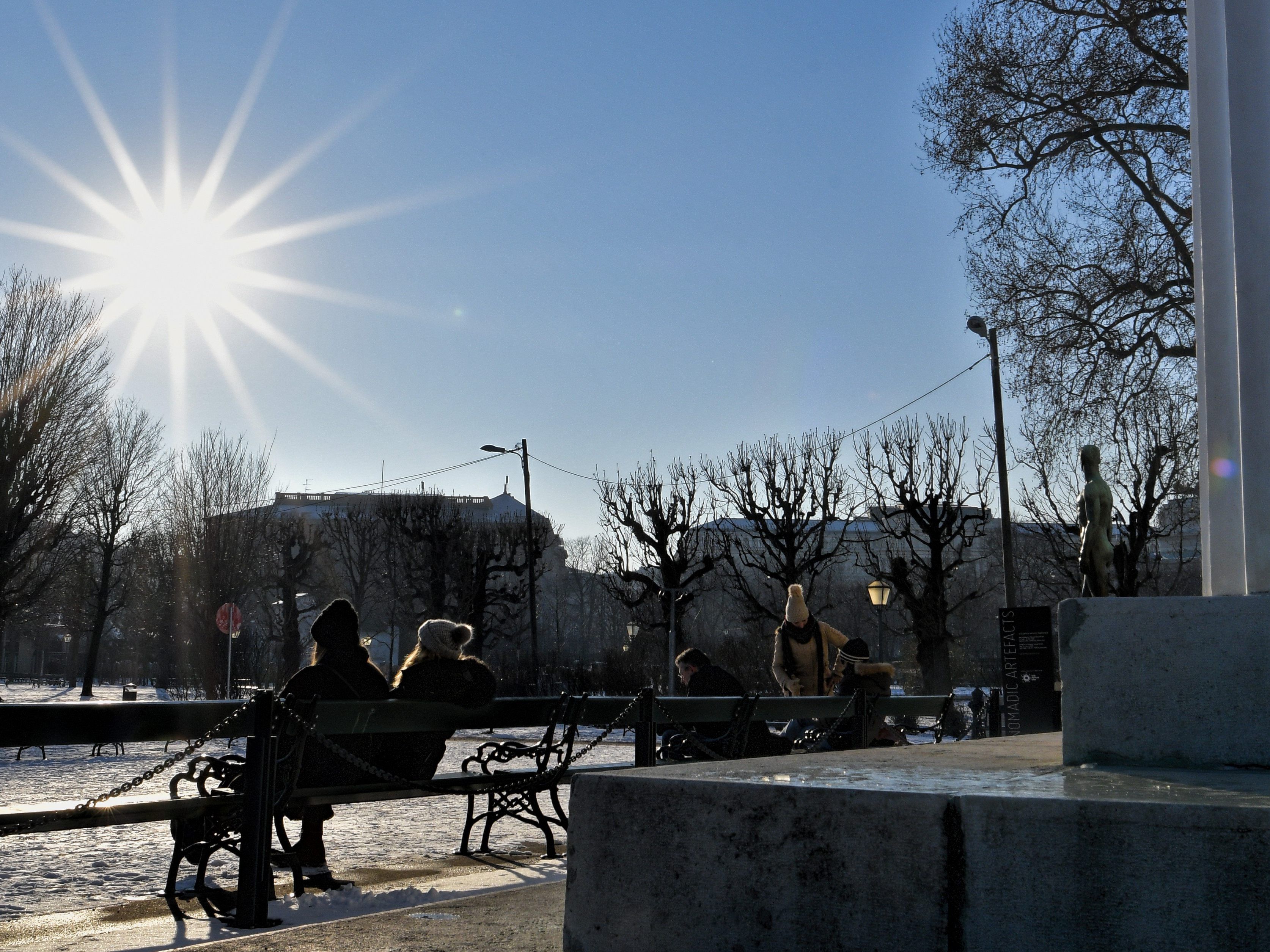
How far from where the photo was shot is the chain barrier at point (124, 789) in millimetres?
3928

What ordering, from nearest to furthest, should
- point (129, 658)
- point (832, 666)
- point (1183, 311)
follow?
point (832, 666), point (1183, 311), point (129, 658)

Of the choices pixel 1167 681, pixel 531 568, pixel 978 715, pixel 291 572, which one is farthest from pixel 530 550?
pixel 1167 681

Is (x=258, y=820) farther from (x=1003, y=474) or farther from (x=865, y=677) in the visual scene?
(x=1003, y=474)

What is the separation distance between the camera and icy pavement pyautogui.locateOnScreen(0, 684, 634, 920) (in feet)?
18.8

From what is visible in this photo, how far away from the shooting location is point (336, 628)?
591cm

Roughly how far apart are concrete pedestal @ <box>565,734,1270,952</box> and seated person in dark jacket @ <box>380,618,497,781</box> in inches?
121

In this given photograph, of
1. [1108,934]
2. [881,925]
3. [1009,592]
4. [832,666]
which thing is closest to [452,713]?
[881,925]

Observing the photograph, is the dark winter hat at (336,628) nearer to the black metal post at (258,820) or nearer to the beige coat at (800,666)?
the black metal post at (258,820)

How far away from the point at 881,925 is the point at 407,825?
6398 millimetres

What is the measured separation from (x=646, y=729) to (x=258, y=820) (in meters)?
2.63

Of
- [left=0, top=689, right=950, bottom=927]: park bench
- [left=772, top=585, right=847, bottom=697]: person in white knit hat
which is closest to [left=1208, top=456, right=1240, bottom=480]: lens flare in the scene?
[left=0, top=689, right=950, bottom=927]: park bench

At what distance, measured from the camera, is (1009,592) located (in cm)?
2097

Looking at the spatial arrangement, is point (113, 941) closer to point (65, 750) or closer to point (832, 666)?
point (832, 666)

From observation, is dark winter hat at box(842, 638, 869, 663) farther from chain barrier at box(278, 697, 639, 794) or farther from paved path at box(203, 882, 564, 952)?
paved path at box(203, 882, 564, 952)
